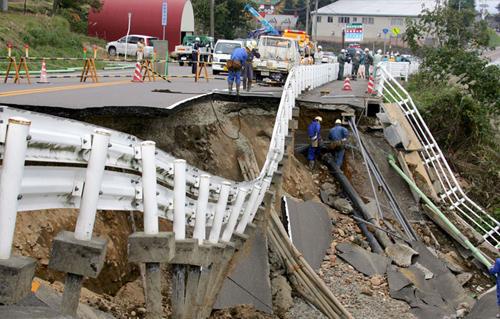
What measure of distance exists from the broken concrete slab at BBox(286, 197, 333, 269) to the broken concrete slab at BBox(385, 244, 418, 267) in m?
1.33

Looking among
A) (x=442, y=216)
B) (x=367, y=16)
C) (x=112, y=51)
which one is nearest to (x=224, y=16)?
(x=112, y=51)

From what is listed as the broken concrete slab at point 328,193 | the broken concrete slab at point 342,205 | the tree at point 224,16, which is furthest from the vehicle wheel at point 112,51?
the broken concrete slab at point 342,205

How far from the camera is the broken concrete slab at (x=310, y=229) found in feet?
46.2

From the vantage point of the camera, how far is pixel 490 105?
27.1 metres

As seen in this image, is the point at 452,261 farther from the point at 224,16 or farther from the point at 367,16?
the point at 367,16

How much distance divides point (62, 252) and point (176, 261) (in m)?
1.99

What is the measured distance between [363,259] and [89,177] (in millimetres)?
10209

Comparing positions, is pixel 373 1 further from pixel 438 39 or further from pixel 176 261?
pixel 176 261

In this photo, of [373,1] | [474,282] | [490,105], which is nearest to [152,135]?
[474,282]

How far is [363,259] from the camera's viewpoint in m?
14.3

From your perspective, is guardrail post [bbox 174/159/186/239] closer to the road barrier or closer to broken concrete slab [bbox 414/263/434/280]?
the road barrier

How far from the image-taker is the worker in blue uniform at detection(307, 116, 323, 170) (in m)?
18.9

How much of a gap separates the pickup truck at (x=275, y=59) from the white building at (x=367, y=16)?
252 feet

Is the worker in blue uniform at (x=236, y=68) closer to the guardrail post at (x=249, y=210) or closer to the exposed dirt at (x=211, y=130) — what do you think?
the exposed dirt at (x=211, y=130)
